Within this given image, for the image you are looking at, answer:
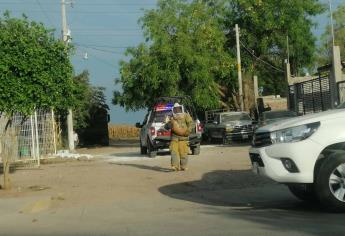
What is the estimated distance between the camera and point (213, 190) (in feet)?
44.8

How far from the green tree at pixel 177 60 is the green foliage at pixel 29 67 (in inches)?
820

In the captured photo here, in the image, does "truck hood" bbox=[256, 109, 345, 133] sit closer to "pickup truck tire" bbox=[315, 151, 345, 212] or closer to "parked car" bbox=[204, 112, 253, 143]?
"pickup truck tire" bbox=[315, 151, 345, 212]

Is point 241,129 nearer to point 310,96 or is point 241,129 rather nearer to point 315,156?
point 310,96

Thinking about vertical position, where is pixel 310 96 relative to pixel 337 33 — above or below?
below

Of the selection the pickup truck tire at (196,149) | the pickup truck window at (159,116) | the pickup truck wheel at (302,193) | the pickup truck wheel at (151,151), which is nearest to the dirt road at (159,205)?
the pickup truck wheel at (302,193)

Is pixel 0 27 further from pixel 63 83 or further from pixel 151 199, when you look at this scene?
pixel 151 199

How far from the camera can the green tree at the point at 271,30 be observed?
43562 mm

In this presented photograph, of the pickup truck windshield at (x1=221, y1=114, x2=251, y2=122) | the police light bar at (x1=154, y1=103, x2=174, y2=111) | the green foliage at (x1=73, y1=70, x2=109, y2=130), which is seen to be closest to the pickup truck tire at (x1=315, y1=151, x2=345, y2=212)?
the police light bar at (x1=154, y1=103, x2=174, y2=111)

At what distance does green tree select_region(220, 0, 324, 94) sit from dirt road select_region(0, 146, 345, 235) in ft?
86.8

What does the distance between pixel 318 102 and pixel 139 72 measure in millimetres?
13049

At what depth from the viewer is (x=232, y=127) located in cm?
3102

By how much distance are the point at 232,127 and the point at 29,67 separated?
57.8ft

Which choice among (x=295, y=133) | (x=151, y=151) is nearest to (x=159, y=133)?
(x=151, y=151)

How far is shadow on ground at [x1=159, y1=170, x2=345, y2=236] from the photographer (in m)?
8.71
